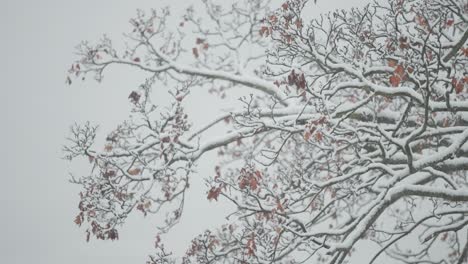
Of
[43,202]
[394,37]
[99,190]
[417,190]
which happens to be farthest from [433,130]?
[43,202]

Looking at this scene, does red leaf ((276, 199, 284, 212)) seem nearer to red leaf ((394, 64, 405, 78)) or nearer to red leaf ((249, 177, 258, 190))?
red leaf ((249, 177, 258, 190))

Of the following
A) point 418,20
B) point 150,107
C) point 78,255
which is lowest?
point 150,107

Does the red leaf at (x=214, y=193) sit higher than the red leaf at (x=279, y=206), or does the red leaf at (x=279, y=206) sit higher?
the red leaf at (x=214, y=193)

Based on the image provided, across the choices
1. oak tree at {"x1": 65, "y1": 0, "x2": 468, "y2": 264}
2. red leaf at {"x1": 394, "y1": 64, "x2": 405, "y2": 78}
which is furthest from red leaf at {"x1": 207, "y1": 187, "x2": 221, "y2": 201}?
red leaf at {"x1": 394, "y1": 64, "x2": 405, "y2": 78}

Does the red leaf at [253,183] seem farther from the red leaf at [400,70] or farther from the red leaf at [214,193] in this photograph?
the red leaf at [400,70]

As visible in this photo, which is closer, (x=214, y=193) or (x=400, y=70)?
(x=400, y=70)

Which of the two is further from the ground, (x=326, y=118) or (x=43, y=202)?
(x=43, y=202)

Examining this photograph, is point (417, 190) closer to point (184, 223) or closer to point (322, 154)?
point (322, 154)

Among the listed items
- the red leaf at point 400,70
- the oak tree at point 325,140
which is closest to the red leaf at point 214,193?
the oak tree at point 325,140

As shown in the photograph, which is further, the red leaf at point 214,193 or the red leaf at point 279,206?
the red leaf at point 214,193

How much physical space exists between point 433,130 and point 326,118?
150 centimetres

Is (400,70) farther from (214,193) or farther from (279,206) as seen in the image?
(214,193)

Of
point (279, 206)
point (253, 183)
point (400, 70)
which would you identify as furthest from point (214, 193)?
point (400, 70)

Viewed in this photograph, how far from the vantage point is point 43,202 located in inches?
5217
